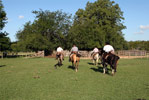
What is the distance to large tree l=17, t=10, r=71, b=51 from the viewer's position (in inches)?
1793

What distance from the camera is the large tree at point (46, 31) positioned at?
45.5m

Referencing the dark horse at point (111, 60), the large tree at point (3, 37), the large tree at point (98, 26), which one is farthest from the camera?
the large tree at point (98, 26)

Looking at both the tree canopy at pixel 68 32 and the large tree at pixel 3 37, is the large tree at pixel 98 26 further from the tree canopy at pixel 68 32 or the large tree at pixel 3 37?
the large tree at pixel 3 37

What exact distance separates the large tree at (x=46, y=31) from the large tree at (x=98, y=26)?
2657 mm

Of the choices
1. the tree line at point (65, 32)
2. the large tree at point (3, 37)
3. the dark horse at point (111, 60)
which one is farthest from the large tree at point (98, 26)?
the dark horse at point (111, 60)

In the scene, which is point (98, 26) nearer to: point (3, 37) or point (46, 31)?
point (46, 31)

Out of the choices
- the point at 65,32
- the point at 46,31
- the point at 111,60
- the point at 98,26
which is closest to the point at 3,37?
the point at 46,31

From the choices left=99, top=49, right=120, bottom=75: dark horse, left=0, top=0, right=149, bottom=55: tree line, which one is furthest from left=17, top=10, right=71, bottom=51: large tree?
left=99, top=49, right=120, bottom=75: dark horse

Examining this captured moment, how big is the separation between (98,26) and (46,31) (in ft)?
44.6

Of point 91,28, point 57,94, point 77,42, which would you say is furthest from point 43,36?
point 57,94

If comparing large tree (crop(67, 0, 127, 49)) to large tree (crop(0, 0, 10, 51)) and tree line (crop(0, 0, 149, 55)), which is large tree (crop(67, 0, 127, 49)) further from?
large tree (crop(0, 0, 10, 51))

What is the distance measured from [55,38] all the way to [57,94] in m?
41.0

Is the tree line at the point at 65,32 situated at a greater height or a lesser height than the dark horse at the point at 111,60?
greater

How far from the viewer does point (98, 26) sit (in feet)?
Answer: 167
